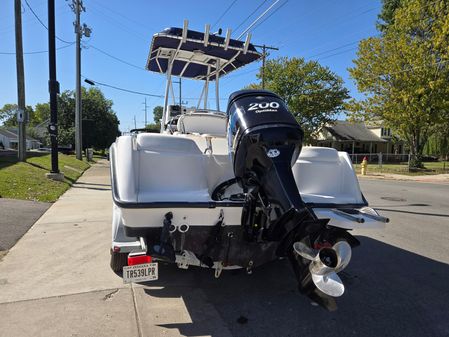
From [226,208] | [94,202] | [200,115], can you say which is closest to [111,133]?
[94,202]

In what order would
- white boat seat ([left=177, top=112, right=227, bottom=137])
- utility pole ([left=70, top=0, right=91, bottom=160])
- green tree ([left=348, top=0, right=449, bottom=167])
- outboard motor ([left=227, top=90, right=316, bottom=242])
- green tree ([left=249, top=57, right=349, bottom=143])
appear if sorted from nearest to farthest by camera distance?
1. outboard motor ([left=227, top=90, right=316, bottom=242])
2. white boat seat ([left=177, top=112, right=227, bottom=137])
3. green tree ([left=348, top=0, right=449, bottom=167])
4. utility pole ([left=70, top=0, right=91, bottom=160])
5. green tree ([left=249, top=57, right=349, bottom=143])

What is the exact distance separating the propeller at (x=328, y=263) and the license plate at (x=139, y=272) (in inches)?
48.1

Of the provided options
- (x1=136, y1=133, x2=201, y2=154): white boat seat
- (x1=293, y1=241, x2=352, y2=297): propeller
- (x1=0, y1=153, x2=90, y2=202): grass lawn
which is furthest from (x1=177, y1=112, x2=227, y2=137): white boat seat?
(x1=0, y1=153, x2=90, y2=202): grass lawn

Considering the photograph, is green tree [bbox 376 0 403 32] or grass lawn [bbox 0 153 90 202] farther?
green tree [bbox 376 0 403 32]

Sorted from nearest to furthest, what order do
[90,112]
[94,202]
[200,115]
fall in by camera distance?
1. [200,115]
2. [94,202]
3. [90,112]

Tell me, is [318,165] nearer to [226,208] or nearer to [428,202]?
[226,208]

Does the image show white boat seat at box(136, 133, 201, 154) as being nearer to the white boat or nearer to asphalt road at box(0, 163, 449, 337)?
the white boat

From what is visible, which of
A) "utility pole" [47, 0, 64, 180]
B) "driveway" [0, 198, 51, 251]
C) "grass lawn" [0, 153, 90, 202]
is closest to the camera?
"driveway" [0, 198, 51, 251]

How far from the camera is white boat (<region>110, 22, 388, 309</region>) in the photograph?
102 inches

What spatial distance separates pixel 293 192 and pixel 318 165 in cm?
114

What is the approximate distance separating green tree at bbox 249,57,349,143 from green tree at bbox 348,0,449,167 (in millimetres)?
13411

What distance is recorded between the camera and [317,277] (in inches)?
96.1

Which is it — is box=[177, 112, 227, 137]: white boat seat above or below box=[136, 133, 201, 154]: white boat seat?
above

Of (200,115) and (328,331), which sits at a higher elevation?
(200,115)
